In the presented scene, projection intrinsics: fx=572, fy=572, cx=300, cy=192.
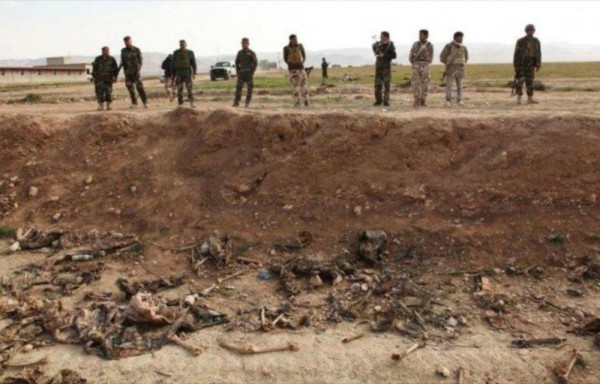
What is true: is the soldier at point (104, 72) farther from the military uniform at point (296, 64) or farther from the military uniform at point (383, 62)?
the military uniform at point (383, 62)

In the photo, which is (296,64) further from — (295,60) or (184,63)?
(184,63)

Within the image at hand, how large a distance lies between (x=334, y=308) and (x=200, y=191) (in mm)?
3933

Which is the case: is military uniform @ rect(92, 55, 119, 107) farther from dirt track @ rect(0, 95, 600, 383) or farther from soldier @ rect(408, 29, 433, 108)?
soldier @ rect(408, 29, 433, 108)

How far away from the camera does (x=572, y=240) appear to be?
28.7ft

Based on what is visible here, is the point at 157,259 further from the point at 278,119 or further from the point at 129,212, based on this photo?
the point at 278,119

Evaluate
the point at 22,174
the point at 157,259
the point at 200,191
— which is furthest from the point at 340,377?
the point at 22,174

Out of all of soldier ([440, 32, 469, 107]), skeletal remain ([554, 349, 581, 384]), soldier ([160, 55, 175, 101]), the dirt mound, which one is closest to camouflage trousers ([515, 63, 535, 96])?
soldier ([440, 32, 469, 107])

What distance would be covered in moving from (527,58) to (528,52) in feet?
0.42

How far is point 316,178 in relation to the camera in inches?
406

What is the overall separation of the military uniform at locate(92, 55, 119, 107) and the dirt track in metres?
1.73

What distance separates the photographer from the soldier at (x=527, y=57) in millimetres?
12484

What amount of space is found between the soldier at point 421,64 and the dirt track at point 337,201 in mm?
1492

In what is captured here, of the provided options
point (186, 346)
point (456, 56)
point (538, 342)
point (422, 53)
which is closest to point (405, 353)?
point (538, 342)

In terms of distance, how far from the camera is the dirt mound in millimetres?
9172
